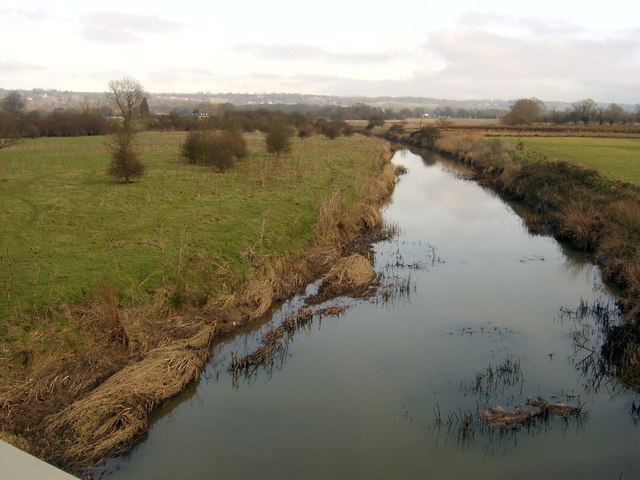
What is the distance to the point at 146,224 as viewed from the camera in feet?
56.0

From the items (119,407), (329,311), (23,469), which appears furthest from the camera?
(329,311)

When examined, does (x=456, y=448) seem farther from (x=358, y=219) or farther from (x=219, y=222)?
(x=358, y=219)

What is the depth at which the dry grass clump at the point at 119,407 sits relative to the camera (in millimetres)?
7789

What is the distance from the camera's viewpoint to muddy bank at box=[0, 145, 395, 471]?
7.87 meters

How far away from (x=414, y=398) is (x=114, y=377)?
521 cm

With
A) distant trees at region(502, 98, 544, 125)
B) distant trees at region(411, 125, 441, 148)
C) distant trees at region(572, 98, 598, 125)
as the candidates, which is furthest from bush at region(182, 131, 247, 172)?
distant trees at region(572, 98, 598, 125)

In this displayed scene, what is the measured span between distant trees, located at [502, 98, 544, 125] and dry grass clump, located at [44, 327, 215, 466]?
269 ft

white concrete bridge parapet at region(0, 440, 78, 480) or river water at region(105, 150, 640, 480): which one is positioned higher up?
white concrete bridge parapet at region(0, 440, 78, 480)

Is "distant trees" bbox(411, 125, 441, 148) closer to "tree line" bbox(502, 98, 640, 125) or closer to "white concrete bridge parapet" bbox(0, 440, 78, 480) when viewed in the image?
"tree line" bbox(502, 98, 640, 125)

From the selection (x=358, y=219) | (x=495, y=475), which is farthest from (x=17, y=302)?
(x=358, y=219)

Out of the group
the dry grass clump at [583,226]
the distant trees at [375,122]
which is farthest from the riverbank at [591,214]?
the distant trees at [375,122]

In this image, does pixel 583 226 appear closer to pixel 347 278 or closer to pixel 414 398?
pixel 347 278

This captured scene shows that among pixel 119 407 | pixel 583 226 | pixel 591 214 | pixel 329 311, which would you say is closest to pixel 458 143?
pixel 591 214

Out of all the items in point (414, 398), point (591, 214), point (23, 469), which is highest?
point (23, 469)
